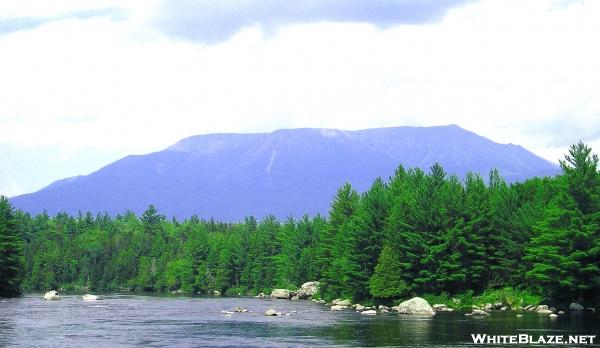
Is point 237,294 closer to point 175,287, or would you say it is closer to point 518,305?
point 175,287

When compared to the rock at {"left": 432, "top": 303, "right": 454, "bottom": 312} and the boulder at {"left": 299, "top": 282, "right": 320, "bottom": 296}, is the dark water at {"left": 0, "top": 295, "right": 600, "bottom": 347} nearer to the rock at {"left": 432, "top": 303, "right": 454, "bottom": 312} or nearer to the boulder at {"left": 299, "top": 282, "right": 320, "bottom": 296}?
the rock at {"left": 432, "top": 303, "right": 454, "bottom": 312}

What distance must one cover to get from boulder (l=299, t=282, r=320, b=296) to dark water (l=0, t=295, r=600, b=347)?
150 ft

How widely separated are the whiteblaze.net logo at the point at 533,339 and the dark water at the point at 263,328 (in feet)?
4.21

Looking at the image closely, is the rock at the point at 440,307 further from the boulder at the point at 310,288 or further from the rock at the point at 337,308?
the boulder at the point at 310,288

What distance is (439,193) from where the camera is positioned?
10219cm

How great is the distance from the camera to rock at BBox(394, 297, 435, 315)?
88.4 m

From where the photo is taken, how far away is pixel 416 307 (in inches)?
3509

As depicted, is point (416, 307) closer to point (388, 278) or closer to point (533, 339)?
point (388, 278)

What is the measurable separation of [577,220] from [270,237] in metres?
101

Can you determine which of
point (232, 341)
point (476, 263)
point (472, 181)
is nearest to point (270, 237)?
point (472, 181)

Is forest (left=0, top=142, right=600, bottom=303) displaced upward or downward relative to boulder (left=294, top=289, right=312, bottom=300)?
upward

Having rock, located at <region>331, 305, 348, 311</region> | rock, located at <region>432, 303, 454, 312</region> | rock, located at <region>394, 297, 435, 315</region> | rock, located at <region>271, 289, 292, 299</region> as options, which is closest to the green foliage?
rock, located at <region>432, 303, 454, 312</region>

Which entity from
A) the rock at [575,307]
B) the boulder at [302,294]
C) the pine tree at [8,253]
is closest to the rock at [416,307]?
the rock at [575,307]

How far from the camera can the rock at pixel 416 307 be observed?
88375mm
